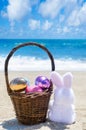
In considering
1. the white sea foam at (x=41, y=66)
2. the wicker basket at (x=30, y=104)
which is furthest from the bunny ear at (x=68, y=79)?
the white sea foam at (x=41, y=66)

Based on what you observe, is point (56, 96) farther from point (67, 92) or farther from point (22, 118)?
point (22, 118)

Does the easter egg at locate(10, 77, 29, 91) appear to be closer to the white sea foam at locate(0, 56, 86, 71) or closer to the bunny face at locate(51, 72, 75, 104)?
the bunny face at locate(51, 72, 75, 104)

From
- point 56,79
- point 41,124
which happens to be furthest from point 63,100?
point 41,124

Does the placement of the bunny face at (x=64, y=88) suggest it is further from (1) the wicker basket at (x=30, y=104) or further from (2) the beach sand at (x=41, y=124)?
(2) the beach sand at (x=41, y=124)

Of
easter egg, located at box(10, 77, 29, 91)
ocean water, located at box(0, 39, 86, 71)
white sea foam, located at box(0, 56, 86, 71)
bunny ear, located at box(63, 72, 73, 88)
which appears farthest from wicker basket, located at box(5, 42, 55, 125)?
ocean water, located at box(0, 39, 86, 71)

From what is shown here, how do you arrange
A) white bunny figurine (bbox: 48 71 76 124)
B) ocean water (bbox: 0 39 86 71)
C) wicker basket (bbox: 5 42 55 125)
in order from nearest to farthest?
Answer: wicker basket (bbox: 5 42 55 125) < white bunny figurine (bbox: 48 71 76 124) < ocean water (bbox: 0 39 86 71)

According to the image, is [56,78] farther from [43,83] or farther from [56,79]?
[43,83]
